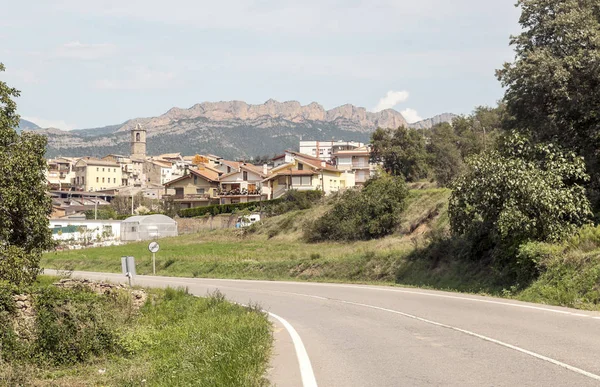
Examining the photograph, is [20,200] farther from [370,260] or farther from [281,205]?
[281,205]

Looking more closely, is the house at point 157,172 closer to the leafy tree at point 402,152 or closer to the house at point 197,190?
the house at point 197,190

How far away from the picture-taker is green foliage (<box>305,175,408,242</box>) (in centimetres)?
5509

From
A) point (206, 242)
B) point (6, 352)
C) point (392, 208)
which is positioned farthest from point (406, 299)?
point (206, 242)

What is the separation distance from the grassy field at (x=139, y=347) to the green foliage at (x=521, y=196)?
9899 mm

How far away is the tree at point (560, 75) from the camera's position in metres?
26.5

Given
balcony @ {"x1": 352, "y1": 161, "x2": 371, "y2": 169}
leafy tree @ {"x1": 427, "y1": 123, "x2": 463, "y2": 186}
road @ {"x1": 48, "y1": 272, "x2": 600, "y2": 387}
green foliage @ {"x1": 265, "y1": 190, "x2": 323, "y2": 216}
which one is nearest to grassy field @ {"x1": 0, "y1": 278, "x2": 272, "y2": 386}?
road @ {"x1": 48, "y1": 272, "x2": 600, "y2": 387}

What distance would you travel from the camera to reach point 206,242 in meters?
70.6

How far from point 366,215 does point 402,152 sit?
39.4m

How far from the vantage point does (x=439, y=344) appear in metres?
11.7

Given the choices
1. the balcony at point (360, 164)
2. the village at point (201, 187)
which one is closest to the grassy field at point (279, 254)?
the village at point (201, 187)

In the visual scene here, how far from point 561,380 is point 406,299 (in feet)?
42.5

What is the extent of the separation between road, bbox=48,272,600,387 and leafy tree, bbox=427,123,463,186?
49.0 m

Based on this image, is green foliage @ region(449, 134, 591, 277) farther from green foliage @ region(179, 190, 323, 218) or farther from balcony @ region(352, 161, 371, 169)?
balcony @ region(352, 161, 371, 169)

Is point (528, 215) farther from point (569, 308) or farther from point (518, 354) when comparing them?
point (518, 354)
